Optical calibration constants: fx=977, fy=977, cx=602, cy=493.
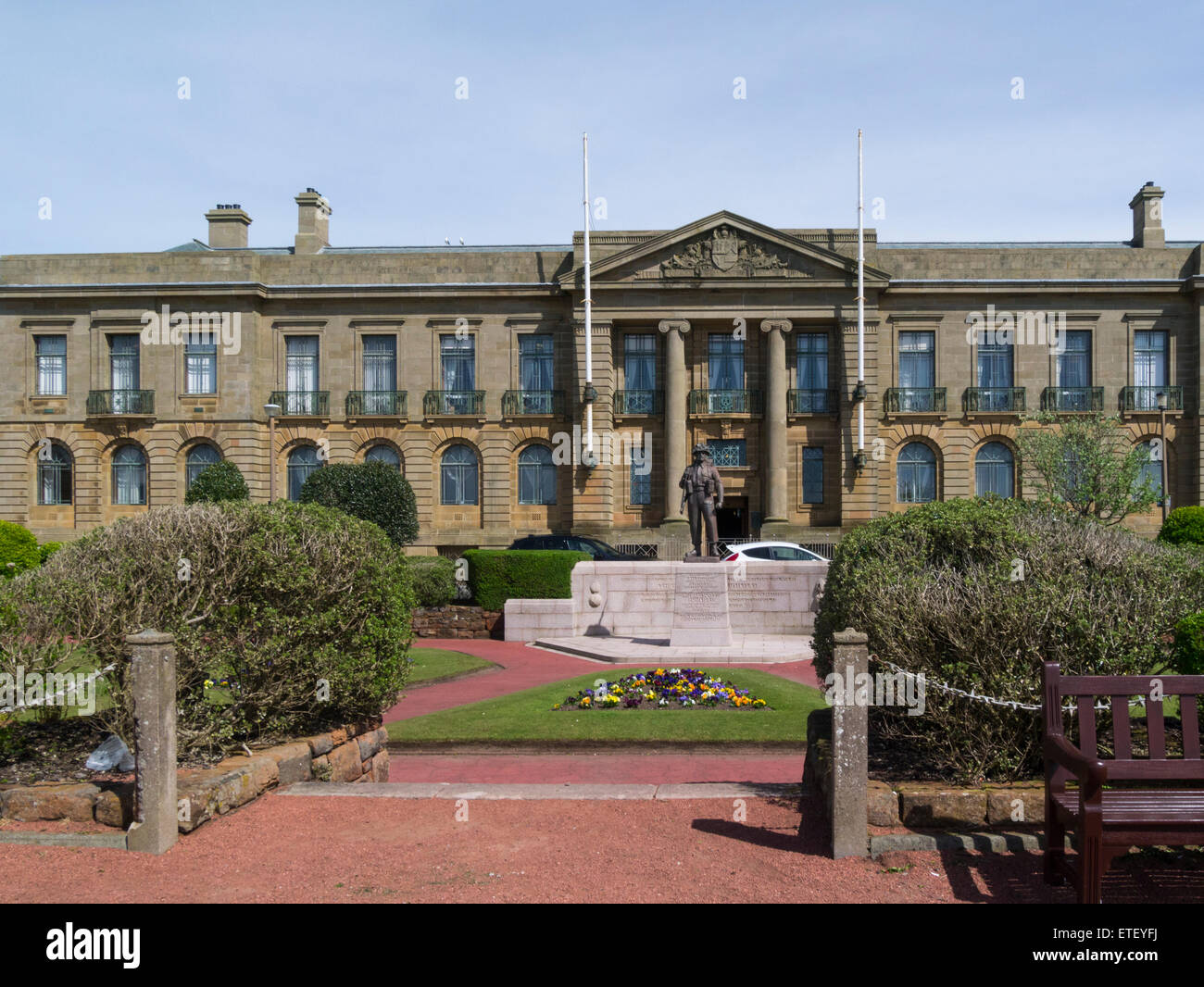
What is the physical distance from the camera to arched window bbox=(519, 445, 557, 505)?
131 ft

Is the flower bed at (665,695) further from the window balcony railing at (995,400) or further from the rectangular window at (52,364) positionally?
the rectangular window at (52,364)

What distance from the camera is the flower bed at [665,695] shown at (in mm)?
13516

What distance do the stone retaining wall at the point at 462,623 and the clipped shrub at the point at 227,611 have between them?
574 inches

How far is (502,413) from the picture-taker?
39938 mm

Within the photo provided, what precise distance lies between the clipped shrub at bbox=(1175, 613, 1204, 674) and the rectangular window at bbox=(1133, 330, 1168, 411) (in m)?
36.3

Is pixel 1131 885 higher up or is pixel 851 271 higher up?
pixel 851 271

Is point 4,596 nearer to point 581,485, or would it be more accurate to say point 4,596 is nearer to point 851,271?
point 581,485

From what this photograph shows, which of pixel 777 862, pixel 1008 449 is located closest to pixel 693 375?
pixel 1008 449

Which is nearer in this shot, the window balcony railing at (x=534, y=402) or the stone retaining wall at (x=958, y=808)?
the stone retaining wall at (x=958, y=808)

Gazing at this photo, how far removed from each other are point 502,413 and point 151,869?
34.3 meters

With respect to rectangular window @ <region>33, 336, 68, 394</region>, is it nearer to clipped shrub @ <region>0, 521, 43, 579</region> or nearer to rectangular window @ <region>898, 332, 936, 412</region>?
clipped shrub @ <region>0, 521, 43, 579</region>

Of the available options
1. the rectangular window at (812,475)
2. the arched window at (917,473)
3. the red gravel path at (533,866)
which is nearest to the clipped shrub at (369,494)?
the rectangular window at (812,475)

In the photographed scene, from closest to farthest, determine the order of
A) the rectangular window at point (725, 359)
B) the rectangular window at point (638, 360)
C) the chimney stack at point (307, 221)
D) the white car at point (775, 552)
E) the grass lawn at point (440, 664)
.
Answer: the grass lawn at point (440, 664), the white car at point (775, 552), the rectangular window at point (725, 359), the rectangular window at point (638, 360), the chimney stack at point (307, 221)

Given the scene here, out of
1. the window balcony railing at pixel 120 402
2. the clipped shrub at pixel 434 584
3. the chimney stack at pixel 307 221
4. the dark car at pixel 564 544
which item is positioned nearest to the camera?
the clipped shrub at pixel 434 584
